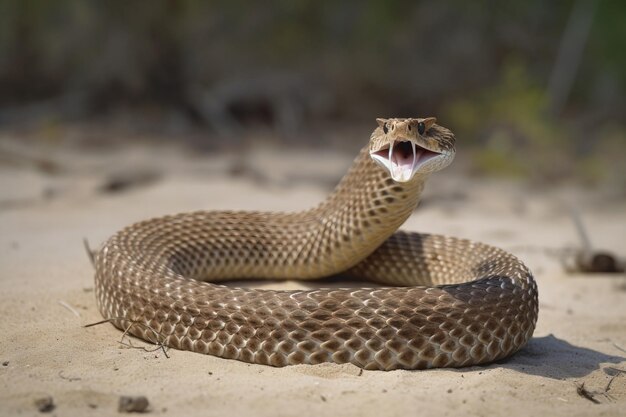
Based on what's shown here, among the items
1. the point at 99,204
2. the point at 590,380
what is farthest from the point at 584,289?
the point at 99,204

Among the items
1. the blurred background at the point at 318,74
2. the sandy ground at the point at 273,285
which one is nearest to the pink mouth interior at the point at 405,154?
the sandy ground at the point at 273,285

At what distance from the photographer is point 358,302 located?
15.3 feet

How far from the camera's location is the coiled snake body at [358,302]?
4609 millimetres

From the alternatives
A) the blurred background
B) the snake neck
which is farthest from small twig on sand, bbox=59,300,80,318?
the blurred background

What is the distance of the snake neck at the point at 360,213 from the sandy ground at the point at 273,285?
682 mm

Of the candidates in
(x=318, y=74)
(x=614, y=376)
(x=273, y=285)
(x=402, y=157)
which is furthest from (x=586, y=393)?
(x=318, y=74)

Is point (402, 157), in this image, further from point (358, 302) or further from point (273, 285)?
point (273, 285)

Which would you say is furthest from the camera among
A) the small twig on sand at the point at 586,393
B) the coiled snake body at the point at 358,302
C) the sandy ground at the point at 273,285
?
the coiled snake body at the point at 358,302

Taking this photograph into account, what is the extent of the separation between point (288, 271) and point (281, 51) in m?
9.87

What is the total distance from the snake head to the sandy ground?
49.2 inches

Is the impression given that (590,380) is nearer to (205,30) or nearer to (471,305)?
(471,305)

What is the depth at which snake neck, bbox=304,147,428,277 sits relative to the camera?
536cm

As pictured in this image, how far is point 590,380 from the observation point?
4801 mm

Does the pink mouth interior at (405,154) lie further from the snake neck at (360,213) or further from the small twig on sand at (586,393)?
the small twig on sand at (586,393)
